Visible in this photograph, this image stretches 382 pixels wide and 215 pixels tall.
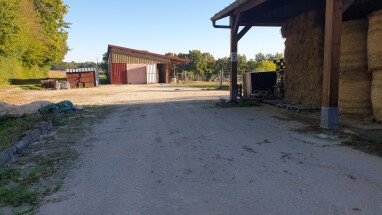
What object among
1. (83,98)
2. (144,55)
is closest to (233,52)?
(83,98)

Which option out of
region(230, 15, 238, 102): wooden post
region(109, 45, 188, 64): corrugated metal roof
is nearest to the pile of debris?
region(109, 45, 188, 64): corrugated metal roof

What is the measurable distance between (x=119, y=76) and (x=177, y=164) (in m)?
37.8

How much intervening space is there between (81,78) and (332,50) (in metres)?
31.3

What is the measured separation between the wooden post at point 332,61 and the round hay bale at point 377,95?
6.59ft

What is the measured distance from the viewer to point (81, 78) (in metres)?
34.8

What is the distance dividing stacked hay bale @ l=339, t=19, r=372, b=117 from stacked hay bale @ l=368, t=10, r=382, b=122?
1.74 feet

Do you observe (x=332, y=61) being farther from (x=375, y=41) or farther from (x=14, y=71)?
(x=14, y=71)

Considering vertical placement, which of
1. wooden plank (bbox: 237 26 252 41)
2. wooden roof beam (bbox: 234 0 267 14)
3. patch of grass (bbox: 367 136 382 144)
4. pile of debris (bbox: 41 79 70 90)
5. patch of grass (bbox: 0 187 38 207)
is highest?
wooden roof beam (bbox: 234 0 267 14)

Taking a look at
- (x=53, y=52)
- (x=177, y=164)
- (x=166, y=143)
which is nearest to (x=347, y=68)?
(x=166, y=143)

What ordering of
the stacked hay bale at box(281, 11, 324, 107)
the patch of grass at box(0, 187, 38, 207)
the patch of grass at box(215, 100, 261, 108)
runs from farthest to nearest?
the patch of grass at box(215, 100, 261, 108) → the stacked hay bale at box(281, 11, 324, 107) → the patch of grass at box(0, 187, 38, 207)

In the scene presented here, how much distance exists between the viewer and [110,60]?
41.5 m

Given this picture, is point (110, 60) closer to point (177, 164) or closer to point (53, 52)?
point (53, 52)

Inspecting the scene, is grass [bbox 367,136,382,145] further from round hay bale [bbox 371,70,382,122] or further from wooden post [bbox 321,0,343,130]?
round hay bale [bbox 371,70,382,122]

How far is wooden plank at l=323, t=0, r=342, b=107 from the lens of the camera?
6.96 m
